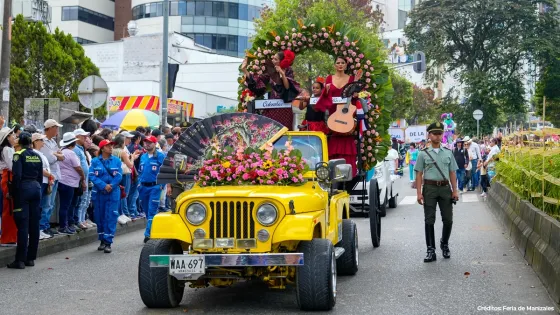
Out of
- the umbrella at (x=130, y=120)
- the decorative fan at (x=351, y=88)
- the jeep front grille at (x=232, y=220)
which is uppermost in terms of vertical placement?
the decorative fan at (x=351, y=88)

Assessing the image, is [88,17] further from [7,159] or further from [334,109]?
[334,109]

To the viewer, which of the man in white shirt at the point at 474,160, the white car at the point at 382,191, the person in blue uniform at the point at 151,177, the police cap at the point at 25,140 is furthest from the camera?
the man in white shirt at the point at 474,160

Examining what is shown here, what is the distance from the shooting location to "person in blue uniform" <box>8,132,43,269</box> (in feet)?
42.3

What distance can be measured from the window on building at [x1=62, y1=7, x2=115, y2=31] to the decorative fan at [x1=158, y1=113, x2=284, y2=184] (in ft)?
220

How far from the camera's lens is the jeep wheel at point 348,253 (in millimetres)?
11789

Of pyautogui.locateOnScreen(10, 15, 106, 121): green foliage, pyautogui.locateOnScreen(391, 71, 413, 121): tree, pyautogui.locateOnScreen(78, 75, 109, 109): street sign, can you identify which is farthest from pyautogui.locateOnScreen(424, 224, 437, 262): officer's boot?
pyautogui.locateOnScreen(391, 71, 413, 121): tree

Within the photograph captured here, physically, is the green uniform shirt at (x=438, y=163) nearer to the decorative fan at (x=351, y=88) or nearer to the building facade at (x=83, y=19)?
the decorative fan at (x=351, y=88)

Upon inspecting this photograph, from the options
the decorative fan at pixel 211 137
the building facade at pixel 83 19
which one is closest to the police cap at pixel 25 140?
the decorative fan at pixel 211 137

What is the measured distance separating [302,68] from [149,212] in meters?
33.9

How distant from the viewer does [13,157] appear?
13.0 m

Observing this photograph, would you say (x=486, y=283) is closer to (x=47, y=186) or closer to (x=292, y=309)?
(x=292, y=309)

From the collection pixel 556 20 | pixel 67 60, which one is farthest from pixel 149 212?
pixel 556 20

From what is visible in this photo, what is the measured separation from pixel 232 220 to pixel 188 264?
628 mm

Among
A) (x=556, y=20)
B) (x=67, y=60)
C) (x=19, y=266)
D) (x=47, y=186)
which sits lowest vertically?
(x=19, y=266)
